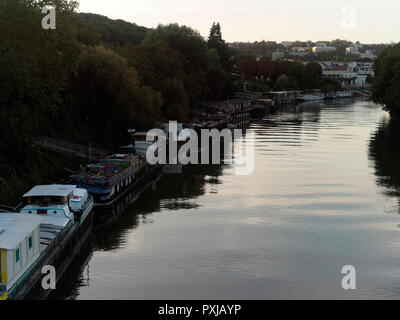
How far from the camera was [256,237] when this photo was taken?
2150cm

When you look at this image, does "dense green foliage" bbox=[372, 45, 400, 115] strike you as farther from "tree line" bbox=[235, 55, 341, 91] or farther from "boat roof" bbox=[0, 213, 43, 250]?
"boat roof" bbox=[0, 213, 43, 250]

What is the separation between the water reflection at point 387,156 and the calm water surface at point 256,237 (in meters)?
0.16

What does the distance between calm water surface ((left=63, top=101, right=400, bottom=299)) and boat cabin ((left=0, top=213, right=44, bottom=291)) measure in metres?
1.68

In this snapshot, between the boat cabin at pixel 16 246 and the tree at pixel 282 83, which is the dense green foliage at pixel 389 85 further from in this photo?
the boat cabin at pixel 16 246

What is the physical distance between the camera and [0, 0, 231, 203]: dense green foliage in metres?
25.8

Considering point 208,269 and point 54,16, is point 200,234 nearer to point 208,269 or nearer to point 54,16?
point 208,269

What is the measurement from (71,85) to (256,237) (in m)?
20.7

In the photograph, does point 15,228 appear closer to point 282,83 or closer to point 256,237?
point 256,237

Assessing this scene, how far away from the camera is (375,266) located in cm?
1866

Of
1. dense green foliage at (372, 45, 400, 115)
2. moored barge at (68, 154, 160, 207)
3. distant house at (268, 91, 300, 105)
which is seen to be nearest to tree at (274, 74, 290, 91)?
distant house at (268, 91, 300, 105)

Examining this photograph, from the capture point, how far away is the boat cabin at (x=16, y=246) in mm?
14344

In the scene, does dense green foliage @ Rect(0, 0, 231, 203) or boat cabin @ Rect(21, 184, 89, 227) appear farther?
dense green foliage @ Rect(0, 0, 231, 203)

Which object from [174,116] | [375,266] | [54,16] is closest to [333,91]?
[174,116]

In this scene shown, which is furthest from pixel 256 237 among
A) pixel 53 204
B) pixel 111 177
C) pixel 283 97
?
pixel 283 97
